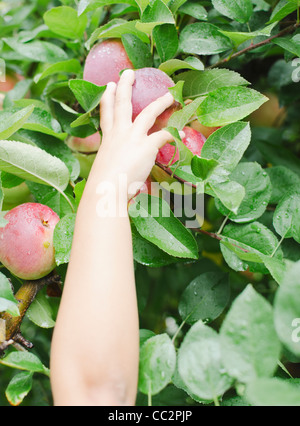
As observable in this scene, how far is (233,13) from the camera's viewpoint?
0.62m

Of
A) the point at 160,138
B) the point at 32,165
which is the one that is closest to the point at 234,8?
the point at 160,138

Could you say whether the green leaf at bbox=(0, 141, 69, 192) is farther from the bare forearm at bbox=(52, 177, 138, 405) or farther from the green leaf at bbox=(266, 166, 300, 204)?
the green leaf at bbox=(266, 166, 300, 204)

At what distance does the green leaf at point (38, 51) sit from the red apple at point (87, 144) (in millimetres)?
164

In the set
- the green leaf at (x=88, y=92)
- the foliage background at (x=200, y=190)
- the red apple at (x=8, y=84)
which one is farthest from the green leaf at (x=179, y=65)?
the red apple at (x=8, y=84)

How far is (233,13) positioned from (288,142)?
2.04 feet

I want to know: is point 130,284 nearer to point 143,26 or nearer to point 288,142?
point 143,26

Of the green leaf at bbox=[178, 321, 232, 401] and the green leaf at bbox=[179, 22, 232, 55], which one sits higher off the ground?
the green leaf at bbox=[179, 22, 232, 55]

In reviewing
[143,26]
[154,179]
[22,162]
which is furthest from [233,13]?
[22,162]

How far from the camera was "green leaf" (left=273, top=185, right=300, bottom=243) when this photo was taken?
57 cm

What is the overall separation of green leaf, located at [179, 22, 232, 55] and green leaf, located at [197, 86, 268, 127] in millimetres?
109

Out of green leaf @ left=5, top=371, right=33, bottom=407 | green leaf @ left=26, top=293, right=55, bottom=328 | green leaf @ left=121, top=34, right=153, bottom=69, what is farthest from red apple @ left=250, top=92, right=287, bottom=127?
green leaf @ left=5, top=371, right=33, bottom=407

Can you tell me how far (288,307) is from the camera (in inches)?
13.6

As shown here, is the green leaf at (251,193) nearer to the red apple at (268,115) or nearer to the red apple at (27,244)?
the red apple at (27,244)
